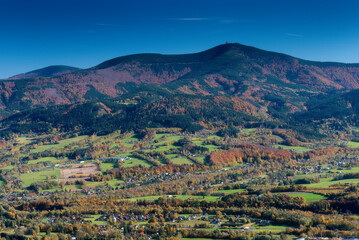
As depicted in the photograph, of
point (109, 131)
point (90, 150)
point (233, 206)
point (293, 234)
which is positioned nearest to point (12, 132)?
point (109, 131)

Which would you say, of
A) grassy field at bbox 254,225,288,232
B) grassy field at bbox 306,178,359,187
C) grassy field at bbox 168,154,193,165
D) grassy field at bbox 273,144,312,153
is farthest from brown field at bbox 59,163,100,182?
grassy field at bbox 273,144,312,153

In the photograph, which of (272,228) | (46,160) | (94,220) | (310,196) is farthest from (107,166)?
(272,228)

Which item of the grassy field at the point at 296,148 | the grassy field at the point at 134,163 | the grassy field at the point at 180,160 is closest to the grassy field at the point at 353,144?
the grassy field at the point at 296,148

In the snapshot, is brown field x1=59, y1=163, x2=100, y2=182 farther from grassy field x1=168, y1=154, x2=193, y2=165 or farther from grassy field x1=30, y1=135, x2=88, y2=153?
grassy field x1=30, y1=135, x2=88, y2=153

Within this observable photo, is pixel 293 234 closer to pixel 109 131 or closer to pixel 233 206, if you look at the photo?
pixel 233 206

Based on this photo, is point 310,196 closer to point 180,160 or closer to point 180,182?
point 180,182

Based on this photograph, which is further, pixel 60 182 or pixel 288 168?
pixel 288 168
